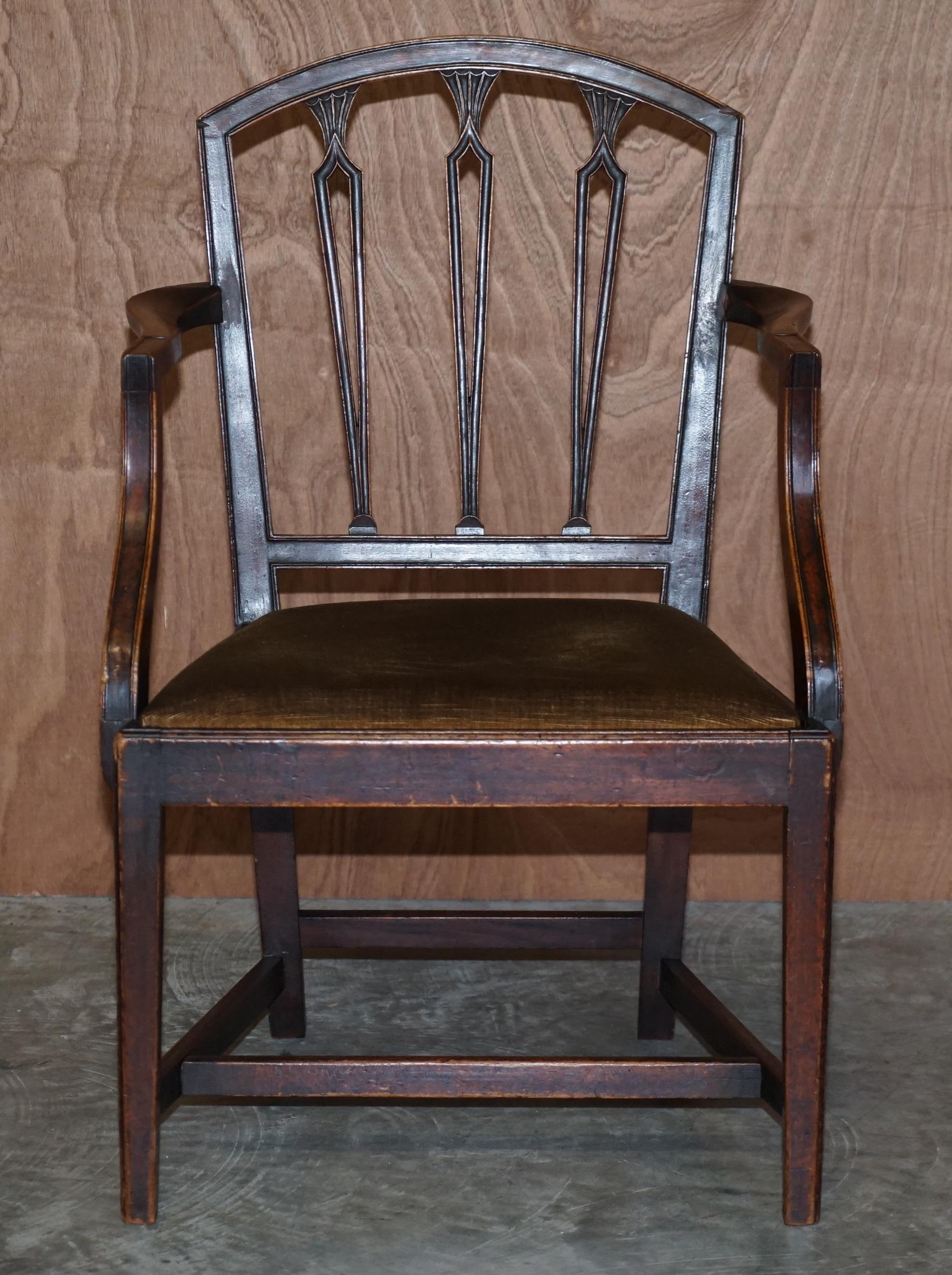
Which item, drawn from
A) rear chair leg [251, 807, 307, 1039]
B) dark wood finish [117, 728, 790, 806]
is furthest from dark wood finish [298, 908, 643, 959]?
dark wood finish [117, 728, 790, 806]

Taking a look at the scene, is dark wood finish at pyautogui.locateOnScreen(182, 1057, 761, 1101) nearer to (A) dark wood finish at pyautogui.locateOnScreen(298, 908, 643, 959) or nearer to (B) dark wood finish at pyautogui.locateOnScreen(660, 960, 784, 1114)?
(B) dark wood finish at pyautogui.locateOnScreen(660, 960, 784, 1114)

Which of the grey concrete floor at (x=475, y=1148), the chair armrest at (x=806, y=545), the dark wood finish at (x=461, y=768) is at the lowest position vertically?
the grey concrete floor at (x=475, y=1148)

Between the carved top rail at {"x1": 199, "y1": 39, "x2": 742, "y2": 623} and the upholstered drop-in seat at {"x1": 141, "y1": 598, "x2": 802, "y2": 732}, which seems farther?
the carved top rail at {"x1": 199, "y1": 39, "x2": 742, "y2": 623}

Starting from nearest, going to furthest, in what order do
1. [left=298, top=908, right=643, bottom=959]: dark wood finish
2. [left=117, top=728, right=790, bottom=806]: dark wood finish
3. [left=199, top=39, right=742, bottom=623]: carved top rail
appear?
[left=117, top=728, right=790, bottom=806]: dark wood finish, [left=199, top=39, right=742, bottom=623]: carved top rail, [left=298, top=908, right=643, bottom=959]: dark wood finish

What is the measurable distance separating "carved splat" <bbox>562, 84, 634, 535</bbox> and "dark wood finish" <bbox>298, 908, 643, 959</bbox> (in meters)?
0.41

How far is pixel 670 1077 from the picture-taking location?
114 cm

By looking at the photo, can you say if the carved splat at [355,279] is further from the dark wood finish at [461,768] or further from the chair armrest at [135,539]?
the dark wood finish at [461,768]

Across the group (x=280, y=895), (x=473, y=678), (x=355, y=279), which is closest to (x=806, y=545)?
(x=473, y=678)

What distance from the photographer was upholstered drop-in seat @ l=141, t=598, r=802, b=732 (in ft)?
3.43

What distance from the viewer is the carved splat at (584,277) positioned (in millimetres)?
1390

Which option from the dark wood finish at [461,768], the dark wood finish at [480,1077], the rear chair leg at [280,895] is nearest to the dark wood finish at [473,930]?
the rear chair leg at [280,895]

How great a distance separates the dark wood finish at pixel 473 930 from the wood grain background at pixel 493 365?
0.40 metres

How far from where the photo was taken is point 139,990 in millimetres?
1097

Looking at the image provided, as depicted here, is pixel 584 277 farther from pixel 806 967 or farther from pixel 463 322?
pixel 806 967
